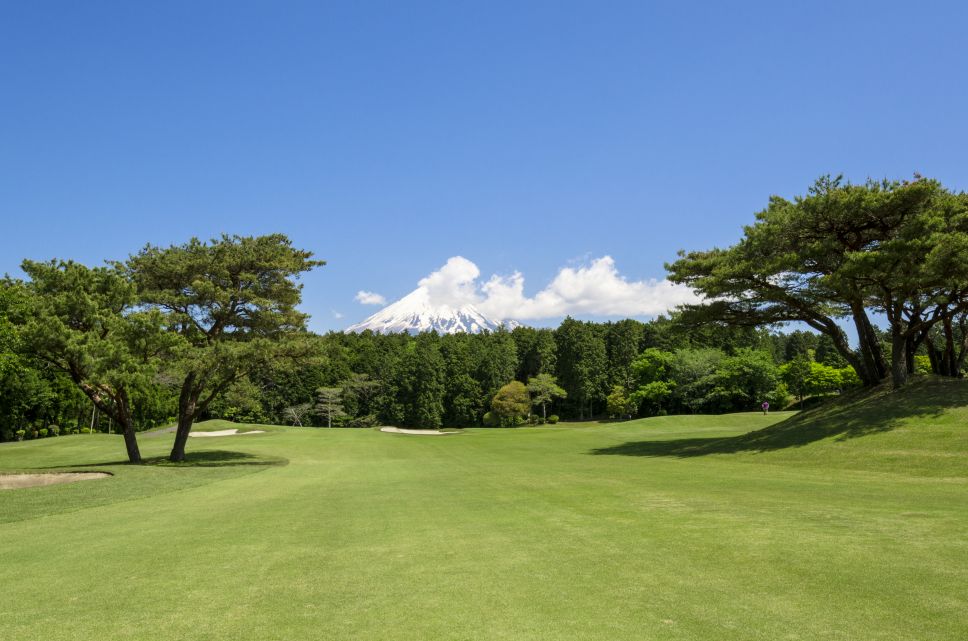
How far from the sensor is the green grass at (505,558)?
16.2ft

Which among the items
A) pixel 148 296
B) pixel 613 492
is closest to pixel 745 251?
pixel 613 492

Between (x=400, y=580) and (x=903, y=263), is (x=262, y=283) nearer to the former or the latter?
(x=400, y=580)

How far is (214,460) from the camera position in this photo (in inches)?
1165

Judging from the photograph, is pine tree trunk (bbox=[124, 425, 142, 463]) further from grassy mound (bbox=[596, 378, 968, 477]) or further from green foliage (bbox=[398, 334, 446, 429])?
green foliage (bbox=[398, 334, 446, 429])

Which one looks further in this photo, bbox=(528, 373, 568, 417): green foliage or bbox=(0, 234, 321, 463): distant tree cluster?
bbox=(528, 373, 568, 417): green foliage

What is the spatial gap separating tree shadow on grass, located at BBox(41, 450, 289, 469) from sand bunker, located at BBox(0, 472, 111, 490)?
13.3 ft

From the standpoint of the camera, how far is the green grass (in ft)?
16.2

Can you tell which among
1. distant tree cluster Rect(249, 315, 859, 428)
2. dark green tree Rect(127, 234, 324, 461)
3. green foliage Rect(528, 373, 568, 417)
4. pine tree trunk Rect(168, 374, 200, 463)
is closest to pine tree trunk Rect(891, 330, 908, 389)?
dark green tree Rect(127, 234, 324, 461)

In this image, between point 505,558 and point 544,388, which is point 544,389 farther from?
point 505,558

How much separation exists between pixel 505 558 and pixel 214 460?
27.0 metres

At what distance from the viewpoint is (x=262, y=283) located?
29531 mm

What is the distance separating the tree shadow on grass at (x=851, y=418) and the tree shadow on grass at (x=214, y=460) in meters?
17.0

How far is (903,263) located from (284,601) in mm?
25077

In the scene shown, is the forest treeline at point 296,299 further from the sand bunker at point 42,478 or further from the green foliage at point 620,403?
the green foliage at point 620,403
